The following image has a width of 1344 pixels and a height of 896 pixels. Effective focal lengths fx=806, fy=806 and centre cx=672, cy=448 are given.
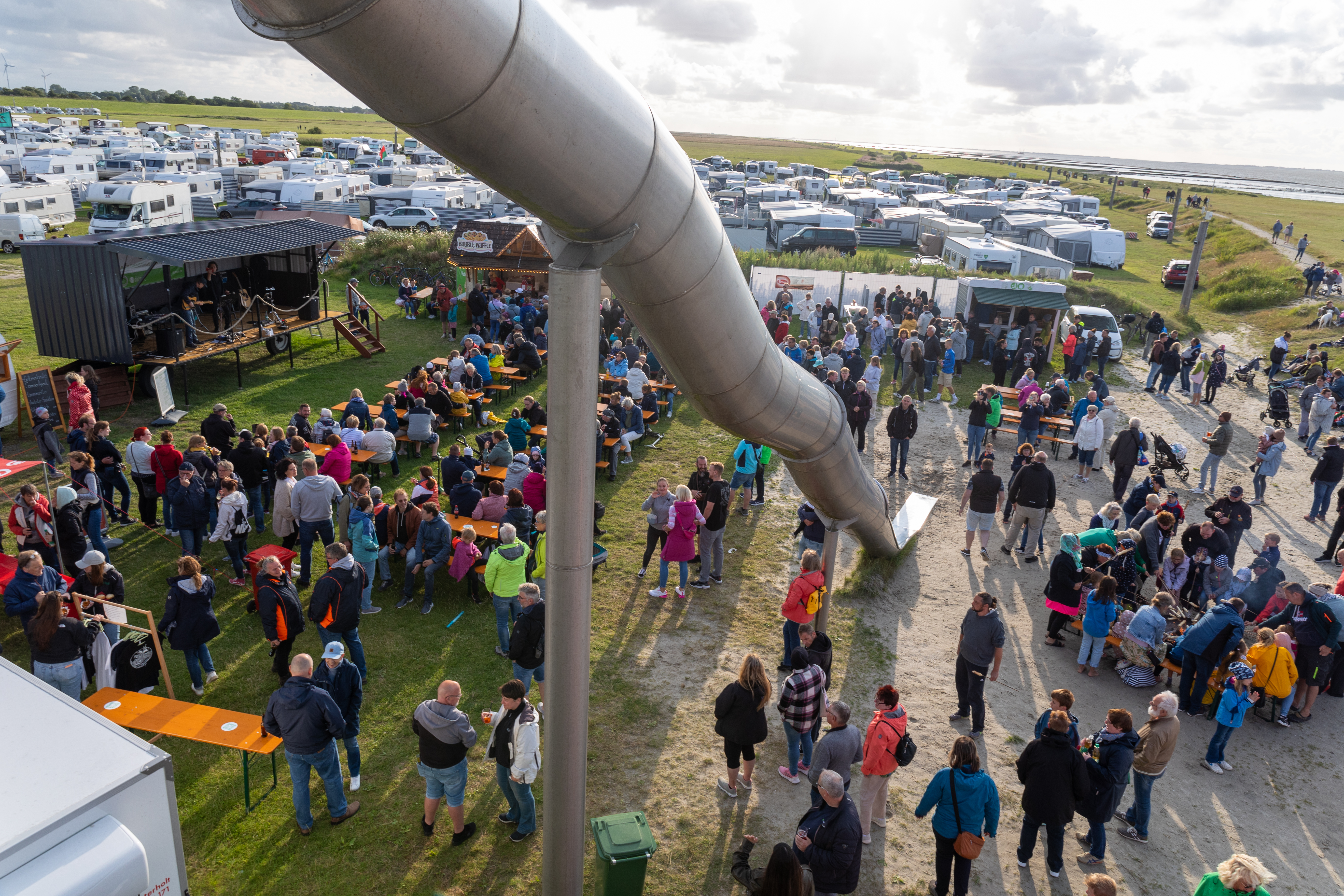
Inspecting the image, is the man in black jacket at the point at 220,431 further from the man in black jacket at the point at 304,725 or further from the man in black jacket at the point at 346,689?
the man in black jacket at the point at 304,725

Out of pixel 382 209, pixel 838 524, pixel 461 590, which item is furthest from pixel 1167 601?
pixel 382 209

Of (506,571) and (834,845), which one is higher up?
(506,571)

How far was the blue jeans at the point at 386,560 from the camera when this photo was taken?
9914 millimetres

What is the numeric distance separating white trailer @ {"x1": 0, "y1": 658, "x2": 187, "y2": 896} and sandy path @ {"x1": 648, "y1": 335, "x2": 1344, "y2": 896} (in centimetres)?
383

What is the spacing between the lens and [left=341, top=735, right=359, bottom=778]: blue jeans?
22.0 ft

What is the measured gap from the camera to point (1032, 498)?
11484 millimetres

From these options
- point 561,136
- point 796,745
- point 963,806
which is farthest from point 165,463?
point 963,806

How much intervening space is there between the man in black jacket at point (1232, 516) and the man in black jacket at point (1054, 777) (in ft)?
19.9

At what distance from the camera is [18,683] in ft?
15.3

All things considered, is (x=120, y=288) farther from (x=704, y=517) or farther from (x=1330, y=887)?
(x=1330, y=887)

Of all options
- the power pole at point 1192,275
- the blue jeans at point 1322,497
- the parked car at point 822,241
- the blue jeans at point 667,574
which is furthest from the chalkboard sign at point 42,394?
the power pole at point 1192,275

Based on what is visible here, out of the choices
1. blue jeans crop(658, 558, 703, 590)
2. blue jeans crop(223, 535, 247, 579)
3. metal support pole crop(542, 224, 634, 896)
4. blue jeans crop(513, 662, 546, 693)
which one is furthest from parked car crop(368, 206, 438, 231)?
metal support pole crop(542, 224, 634, 896)

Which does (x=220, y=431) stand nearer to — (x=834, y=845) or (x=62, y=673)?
(x=62, y=673)

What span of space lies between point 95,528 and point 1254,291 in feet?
120
